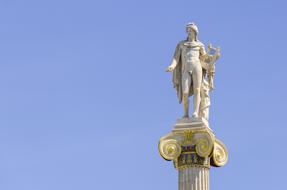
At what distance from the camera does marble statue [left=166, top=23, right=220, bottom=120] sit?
40812 millimetres

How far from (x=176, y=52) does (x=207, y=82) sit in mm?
1767

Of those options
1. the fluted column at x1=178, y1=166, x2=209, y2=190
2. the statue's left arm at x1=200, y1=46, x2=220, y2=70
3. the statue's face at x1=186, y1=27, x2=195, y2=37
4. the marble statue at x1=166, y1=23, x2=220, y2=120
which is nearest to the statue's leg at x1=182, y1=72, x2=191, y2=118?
the marble statue at x1=166, y1=23, x2=220, y2=120

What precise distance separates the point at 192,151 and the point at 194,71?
333 cm

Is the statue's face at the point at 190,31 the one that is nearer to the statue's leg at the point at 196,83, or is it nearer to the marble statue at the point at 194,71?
the marble statue at the point at 194,71

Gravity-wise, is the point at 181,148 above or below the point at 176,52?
below

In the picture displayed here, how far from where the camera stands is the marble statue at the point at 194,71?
4081 centimetres

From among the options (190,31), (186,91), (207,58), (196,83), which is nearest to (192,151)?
(186,91)

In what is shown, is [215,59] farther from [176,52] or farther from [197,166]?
[197,166]

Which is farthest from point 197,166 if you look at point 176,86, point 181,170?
point 176,86

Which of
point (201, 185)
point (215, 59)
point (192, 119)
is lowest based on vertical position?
point (201, 185)

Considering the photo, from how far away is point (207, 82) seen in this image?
4147cm

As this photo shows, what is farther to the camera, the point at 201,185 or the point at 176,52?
the point at 176,52

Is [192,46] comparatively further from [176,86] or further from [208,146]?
[208,146]

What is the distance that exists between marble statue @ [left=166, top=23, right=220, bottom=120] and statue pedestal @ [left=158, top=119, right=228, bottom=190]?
79 centimetres
